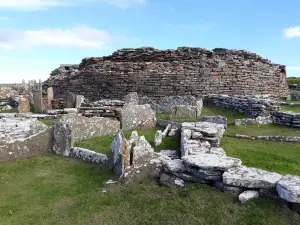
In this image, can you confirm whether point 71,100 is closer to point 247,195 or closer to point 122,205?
point 122,205

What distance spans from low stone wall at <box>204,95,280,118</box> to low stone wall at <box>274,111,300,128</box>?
0.49m

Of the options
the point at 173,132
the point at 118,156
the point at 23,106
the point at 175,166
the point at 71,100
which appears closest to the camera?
the point at 175,166

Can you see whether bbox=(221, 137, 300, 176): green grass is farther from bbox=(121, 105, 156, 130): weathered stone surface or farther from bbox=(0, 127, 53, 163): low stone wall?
bbox=(0, 127, 53, 163): low stone wall

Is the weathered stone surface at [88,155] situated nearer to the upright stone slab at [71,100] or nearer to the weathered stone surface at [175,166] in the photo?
the weathered stone surface at [175,166]

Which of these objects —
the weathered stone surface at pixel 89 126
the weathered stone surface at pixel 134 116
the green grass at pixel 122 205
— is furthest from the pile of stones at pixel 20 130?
the weathered stone surface at pixel 134 116

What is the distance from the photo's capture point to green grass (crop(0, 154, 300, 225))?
500cm

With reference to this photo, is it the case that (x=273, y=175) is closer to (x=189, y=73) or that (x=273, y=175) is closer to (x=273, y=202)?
(x=273, y=202)

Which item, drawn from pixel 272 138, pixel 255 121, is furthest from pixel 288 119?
pixel 272 138

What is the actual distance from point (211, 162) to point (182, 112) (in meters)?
8.33

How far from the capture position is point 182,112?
14070 mm

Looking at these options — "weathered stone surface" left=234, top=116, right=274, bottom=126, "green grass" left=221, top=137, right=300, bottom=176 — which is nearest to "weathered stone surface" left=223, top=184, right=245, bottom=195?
"green grass" left=221, top=137, right=300, bottom=176

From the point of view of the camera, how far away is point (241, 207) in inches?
202

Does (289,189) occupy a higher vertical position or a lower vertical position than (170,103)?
lower

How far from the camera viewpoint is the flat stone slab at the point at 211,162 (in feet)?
18.5
